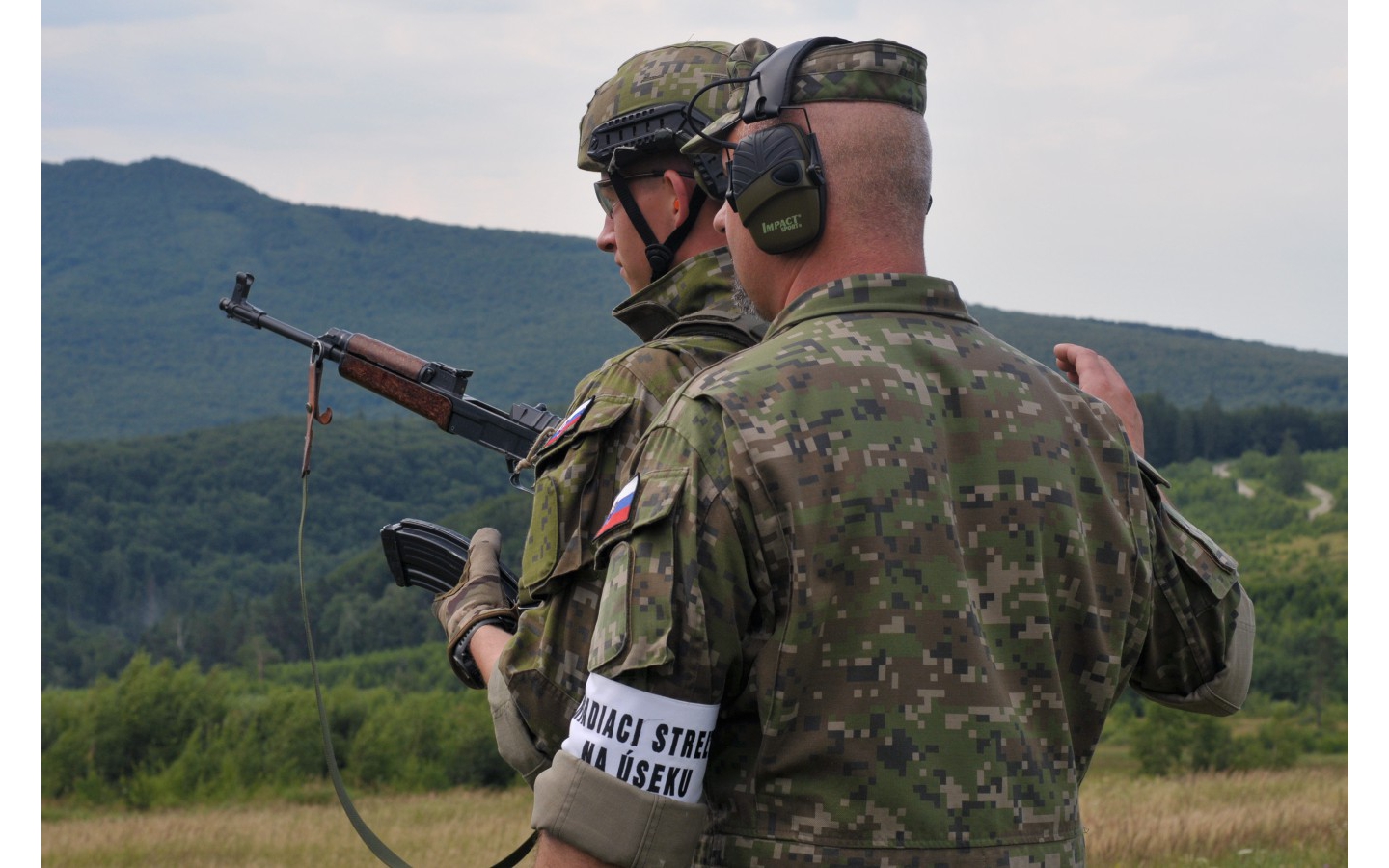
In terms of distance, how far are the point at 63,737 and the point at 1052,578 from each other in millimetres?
30605

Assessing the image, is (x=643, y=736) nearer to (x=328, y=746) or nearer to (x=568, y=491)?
(x=568, y=491)

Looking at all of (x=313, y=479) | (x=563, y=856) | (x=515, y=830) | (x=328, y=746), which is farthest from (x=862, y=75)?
(x=313, y=479)

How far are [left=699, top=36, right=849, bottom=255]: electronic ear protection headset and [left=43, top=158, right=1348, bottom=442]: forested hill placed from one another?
83.9 metres

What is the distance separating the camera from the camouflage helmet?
3.37 m

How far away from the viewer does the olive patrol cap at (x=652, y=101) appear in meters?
3.37

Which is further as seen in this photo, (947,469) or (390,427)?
(390,427)

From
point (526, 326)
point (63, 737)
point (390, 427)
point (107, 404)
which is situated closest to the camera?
point (63, 737)

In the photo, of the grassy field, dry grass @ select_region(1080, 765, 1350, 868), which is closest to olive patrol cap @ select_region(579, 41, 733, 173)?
dry grass @ select_region(1080, 765, 1350, 868)

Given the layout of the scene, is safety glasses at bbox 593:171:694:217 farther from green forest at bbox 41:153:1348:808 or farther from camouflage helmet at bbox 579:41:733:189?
green forest at bbox 41:153:1348:808

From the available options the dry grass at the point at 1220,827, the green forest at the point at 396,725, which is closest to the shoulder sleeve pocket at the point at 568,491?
the dry grass at the point at 1220,827

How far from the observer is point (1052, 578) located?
2.27 metres

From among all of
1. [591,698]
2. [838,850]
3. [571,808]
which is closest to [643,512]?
[591,698]

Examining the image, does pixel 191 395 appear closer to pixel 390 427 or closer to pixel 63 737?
pixel 390 427

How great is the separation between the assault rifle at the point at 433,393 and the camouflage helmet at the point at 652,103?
126cm
